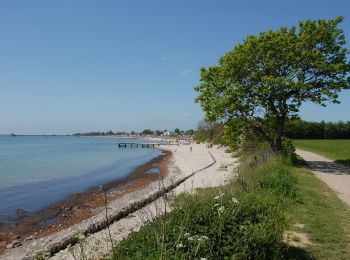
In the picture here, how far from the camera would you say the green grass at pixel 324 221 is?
7656 millimetres

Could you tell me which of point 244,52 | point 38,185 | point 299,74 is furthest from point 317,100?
Answer: point 38,185

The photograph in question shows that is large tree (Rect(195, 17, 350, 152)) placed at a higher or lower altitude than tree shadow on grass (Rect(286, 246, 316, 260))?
higher

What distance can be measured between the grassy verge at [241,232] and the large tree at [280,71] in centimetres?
1264

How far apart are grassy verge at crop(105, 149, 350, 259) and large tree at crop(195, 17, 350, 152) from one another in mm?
12639

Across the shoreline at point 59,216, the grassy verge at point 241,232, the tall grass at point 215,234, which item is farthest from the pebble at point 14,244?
the tall grass at point 215,234

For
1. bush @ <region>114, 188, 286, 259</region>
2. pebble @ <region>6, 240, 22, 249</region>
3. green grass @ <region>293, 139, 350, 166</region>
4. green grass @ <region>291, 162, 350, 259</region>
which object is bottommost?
pebble @ <region>6, 240, 22, 249</region>

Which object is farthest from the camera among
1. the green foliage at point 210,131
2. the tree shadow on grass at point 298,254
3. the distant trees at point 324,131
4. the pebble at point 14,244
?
the distant trees at point 324,131

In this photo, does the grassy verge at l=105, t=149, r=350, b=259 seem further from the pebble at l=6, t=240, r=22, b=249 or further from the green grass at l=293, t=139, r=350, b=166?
the green grass at l=293, t=139, r=350, b=166

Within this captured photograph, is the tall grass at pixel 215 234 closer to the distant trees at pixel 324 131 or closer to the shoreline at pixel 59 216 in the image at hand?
the shoreline at pixel 59 216

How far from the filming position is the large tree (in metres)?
22.3

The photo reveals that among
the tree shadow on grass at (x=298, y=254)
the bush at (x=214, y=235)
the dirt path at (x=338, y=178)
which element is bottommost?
the tree shadow on grass at (x=298, y=254)

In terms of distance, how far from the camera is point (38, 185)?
28984 millimetres

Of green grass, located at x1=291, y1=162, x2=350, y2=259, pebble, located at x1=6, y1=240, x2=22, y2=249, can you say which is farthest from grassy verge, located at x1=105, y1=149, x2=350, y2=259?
pebble, located at x1=6, y1=240, x2=22, y2=249

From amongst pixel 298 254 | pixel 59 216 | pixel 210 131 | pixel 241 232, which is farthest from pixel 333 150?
pixel 210 131
